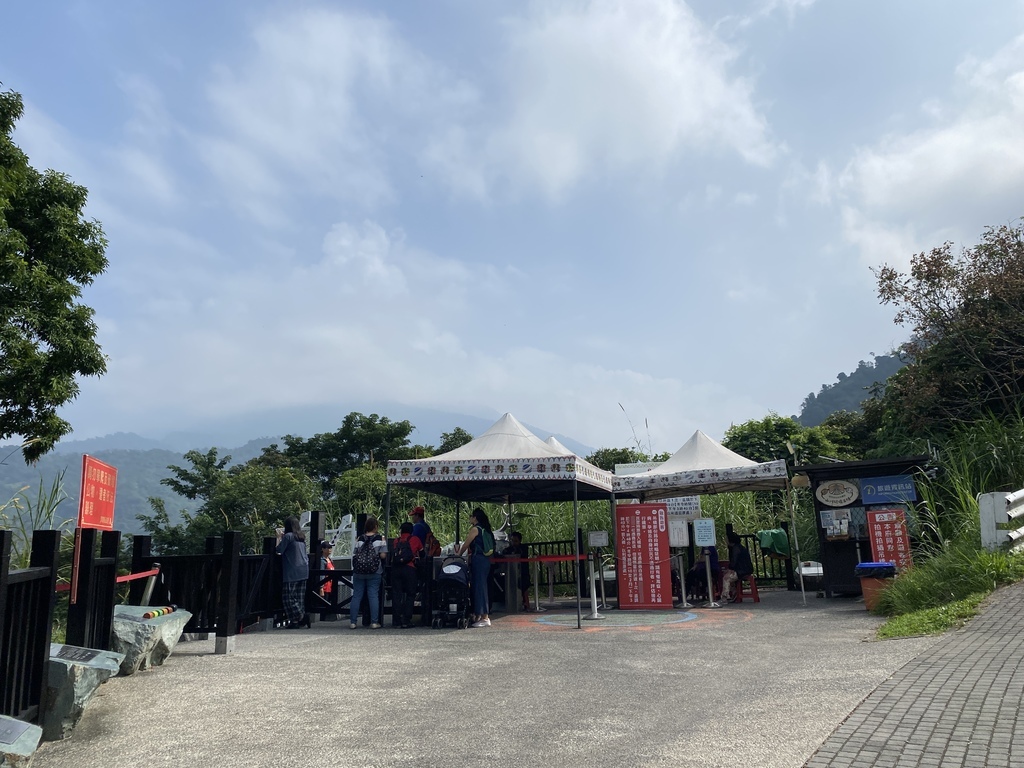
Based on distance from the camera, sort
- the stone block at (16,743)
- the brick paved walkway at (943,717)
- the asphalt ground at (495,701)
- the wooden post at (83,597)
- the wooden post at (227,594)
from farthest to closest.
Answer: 1. the wooden post at (227,594)
2. the wooden post at (83,597)
3. the asphalt ground at (495,701)
4. the brick paved walkway at (943,717)
5. the stone block at (16,743)

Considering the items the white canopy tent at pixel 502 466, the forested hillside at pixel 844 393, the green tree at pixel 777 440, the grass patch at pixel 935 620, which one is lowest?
the grass patch at pixel 935 620

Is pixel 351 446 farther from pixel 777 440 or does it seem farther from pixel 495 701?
pixel 495 701

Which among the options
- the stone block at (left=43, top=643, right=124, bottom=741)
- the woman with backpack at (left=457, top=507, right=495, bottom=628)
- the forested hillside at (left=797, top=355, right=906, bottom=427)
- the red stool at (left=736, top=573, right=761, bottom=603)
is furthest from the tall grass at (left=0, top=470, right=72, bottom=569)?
the forested hillside at (left=797, top=355, right=906, bottom=427)

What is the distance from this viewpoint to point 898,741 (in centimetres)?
409

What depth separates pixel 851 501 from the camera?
46.3ft

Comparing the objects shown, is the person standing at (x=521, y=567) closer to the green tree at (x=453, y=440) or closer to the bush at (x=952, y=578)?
the bush at (x=952, y=578)

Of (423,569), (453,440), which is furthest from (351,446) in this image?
(423,569)

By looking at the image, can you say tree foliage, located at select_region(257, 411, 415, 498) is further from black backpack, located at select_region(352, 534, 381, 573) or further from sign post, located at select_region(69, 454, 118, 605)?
sign post, located at select_region(69, 454, 118, 605)

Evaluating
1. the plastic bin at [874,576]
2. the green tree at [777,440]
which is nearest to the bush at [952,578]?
the plastic bin at [874,576]

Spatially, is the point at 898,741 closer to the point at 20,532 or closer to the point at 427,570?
the point at 427,570

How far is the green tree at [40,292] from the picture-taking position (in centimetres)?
1455

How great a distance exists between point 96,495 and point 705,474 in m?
10.3

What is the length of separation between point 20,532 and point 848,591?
12.8m

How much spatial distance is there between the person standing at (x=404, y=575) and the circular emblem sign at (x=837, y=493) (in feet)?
24.6
